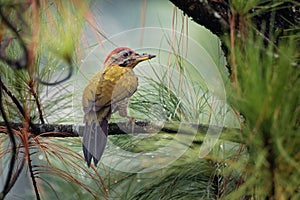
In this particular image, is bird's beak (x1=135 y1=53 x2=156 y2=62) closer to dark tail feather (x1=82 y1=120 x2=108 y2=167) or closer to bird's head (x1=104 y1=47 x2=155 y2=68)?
bird's head (x1=104 y1=47 x2=155 y2=68)

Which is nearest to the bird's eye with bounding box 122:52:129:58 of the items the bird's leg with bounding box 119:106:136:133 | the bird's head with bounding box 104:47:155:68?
the bird's head with bounding box 104:47:155:68

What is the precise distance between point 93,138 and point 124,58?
0.62ft

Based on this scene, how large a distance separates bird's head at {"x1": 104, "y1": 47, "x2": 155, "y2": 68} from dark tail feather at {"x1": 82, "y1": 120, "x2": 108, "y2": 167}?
15 centimetres

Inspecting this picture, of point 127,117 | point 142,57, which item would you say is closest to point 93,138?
point 127,117

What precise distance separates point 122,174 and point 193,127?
0.19 m

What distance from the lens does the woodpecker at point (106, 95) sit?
667 mm

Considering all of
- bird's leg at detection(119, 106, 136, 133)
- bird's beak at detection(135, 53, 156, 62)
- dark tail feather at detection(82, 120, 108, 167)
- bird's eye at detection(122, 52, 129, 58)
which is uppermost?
bird's eye at detection(122, 52, 129, 58)

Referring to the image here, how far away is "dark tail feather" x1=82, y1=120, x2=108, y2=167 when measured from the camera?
2.16 feet

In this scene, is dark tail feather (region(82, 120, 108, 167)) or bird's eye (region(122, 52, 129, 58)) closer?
dark tail feather (region(82, 120, 108, 167))

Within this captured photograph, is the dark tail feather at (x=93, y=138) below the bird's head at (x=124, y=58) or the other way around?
below

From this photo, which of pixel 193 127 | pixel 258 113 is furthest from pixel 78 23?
pixel 258 113

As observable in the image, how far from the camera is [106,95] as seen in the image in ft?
2.40

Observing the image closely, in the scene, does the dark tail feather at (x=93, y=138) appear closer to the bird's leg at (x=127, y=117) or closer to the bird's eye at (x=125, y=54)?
the bird's leg at (x=127, y=117)

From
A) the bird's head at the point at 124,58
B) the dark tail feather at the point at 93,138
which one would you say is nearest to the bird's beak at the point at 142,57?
the bird's head at the point at 124,58
